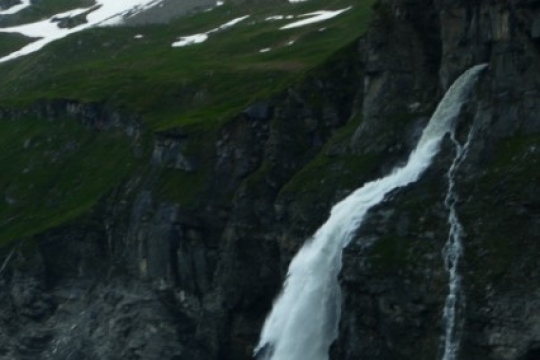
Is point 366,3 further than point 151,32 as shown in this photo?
No

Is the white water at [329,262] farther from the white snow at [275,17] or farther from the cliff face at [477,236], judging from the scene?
the white snow at [275,17]

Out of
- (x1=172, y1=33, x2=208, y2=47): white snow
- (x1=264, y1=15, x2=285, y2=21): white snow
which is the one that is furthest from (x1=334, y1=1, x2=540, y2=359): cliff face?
(x1=172, y1=33, x2=208, y2=47): white snow

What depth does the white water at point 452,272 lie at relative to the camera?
6350 cm

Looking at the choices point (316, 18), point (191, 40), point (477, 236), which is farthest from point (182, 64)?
point (477, 236)

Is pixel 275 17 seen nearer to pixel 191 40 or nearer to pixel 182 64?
pixel 191 40

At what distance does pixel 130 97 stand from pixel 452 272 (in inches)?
2499

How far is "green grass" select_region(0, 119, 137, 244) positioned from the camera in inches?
4310

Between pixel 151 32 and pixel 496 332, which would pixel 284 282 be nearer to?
pixel 496 332

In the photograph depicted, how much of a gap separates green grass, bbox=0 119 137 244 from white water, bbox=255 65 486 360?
34628 millimetres

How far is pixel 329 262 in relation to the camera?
7256cm

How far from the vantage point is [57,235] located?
104438 mm

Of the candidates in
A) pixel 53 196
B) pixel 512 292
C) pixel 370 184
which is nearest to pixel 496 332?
pixel 512 292

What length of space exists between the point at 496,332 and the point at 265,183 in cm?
2969

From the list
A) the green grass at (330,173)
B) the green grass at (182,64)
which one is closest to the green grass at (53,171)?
the green grass at (182,64)
